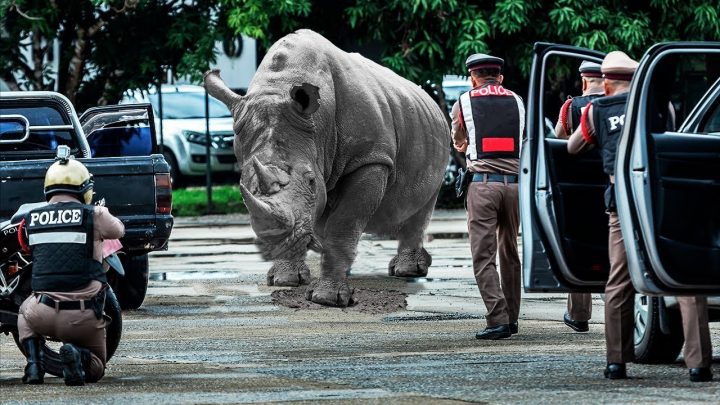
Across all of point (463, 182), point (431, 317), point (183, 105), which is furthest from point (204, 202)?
point (463, 182)

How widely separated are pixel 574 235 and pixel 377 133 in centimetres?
584

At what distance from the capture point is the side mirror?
51.2ft

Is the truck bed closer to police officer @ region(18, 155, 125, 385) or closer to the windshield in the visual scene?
police officer @ region(18, 155, 125, 385)

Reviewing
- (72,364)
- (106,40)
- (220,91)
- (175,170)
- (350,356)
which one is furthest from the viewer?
(175,170)

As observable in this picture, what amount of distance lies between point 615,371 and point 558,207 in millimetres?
1272

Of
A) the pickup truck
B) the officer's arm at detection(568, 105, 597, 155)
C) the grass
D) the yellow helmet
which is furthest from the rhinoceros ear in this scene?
the grass

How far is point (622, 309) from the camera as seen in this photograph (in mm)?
10359

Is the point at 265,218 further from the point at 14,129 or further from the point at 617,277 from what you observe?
the point at 617,277

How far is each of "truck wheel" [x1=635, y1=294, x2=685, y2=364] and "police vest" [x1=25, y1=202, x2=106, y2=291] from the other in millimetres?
3216

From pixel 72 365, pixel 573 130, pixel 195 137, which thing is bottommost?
pixel 195 137

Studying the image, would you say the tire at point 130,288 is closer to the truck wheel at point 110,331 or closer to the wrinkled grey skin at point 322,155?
the wrinkled grey skin at point 322,155

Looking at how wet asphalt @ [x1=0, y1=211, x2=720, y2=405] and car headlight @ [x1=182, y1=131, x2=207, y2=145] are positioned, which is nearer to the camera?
wet asphalt @ [x1=0, y1=211, x2=720, y2=405]

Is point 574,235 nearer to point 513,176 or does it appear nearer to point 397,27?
point 513,176

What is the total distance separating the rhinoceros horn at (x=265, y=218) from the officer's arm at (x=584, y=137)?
4.55 meters
